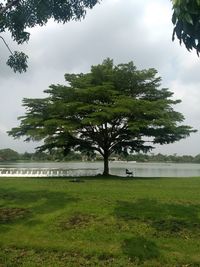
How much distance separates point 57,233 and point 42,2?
6.76 m

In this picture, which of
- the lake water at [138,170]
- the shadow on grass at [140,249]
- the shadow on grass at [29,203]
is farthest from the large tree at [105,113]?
the shadow on grass at [140,249]

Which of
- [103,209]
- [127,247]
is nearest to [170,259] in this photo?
[127,247]

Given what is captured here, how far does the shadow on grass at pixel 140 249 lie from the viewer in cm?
944

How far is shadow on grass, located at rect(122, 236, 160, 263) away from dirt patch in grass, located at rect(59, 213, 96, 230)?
191 cm

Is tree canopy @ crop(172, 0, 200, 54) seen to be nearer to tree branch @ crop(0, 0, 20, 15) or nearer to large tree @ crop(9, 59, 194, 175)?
tree branch @ crop(0, 0, 20, 15)

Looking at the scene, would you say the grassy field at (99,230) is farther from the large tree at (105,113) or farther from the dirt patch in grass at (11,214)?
the large tree at (105,113)

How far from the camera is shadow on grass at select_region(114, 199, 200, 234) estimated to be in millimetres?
11859

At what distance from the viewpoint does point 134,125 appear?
31.1 metres

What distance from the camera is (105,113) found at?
30781 mm

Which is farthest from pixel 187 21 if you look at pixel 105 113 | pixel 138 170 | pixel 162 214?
pixel 138 170

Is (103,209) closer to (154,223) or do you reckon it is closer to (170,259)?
(154,223)

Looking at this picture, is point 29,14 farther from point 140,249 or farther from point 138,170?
point 138,170

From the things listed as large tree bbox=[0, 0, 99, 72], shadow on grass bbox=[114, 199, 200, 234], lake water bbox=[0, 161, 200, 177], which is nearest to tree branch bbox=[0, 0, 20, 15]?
large tree bbox=[0, 0, 99, 72]

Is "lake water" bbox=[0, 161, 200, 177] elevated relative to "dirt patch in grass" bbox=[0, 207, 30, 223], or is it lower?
elevated
